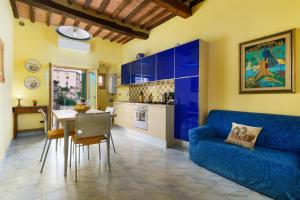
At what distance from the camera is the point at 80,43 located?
221 inches

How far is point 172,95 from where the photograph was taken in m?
4.14

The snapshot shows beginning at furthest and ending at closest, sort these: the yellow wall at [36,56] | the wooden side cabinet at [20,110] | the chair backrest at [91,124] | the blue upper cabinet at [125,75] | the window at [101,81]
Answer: the window at [101,81] → the blue upper cabinet at [125,75] → the yellow wall at [36,56] → the wooden side cabinet at [20,110] → the chair backrest at [91,124]

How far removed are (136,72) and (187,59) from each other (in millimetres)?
2152

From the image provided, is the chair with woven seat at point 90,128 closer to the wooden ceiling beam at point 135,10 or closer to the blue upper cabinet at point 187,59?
the blue upper cabinet at point 187,59

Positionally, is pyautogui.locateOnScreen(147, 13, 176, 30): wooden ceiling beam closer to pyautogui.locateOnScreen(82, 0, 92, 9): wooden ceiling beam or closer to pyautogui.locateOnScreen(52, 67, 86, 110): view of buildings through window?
pyautogui.locateOnScreen(82, 0, 92, 9): wooden ceiling beam

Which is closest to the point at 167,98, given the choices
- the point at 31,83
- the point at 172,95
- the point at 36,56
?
the point at 172,95

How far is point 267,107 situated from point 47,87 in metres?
5.65

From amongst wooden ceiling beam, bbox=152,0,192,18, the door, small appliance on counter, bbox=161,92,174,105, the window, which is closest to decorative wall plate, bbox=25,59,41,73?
the door

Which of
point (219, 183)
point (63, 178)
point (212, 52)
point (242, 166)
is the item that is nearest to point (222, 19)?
point (212, 52)

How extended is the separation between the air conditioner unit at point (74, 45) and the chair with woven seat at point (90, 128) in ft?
13.5

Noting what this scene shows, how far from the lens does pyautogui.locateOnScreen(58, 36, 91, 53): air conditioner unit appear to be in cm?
530

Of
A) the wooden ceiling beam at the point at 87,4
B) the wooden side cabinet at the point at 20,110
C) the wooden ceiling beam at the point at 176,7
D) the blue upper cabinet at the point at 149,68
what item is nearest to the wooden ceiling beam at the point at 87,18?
the wooden ceiling beam at the point at 87,4

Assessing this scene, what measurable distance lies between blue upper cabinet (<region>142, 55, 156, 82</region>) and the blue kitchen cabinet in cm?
96

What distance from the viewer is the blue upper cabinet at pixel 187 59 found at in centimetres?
329
